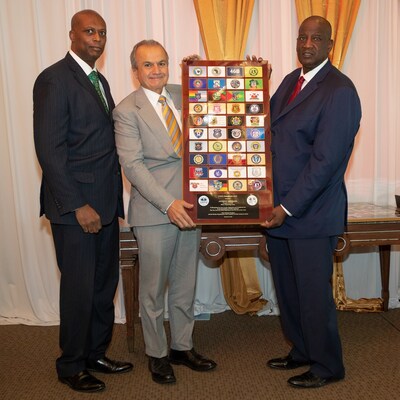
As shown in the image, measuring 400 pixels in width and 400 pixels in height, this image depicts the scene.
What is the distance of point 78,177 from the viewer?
100 inches

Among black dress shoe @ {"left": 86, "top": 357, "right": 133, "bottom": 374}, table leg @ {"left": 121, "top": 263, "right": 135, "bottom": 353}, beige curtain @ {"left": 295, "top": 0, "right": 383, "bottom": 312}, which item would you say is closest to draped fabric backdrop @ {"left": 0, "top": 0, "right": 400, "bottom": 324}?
beige curtain @ {"left": 295, "top": 0, "right": 383, "bottom": 312}

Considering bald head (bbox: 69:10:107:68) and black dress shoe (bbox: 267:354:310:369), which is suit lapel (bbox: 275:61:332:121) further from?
black dress shoe (bbox: 267:354:310:369)

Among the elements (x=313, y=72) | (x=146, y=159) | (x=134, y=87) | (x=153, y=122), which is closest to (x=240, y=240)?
(x=146, y=159)

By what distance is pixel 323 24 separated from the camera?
253 centimetres

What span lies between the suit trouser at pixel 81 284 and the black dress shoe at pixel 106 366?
3.8 inches

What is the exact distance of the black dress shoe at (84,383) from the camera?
265 cm

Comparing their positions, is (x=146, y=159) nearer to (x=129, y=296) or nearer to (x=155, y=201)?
(x=155, y=201)

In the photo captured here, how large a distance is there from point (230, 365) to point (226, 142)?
1273 mm

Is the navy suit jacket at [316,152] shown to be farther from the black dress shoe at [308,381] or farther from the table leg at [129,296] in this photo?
the table leg at [129,296]

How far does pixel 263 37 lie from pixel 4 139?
2040 mm

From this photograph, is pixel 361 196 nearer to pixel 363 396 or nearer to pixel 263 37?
pixel 263 37

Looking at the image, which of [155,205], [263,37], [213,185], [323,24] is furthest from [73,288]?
[263,37]

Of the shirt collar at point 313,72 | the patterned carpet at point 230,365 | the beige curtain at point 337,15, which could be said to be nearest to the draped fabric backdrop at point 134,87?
the beige curtain at point 337,15

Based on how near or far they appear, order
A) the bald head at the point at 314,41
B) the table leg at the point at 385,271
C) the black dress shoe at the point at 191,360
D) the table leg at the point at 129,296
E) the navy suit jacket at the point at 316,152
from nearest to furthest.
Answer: the navy suit jacket at the point at 316,152 < the bald head at the point at 314,41 < the black dress shoe at the point at 191,360 < the table leg at the point at 129,296 < the table leg at the point at 385,271
